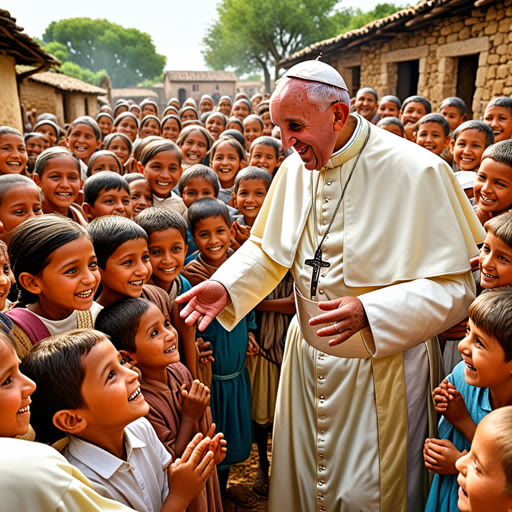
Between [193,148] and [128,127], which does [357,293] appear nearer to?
[193,148]

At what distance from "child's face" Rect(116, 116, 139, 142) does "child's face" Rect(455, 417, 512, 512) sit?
8.09 metres

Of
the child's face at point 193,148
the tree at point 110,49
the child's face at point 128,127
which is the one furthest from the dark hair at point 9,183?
the tree at point 110,49

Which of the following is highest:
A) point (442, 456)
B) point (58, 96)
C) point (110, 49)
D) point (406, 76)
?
point (110, 49)

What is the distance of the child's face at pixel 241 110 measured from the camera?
444 inches

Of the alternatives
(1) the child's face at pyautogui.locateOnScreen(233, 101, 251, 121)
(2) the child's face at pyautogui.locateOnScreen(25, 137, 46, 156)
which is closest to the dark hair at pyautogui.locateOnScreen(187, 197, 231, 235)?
(2) the child's face at pyautogui.locateOnScreen(25, 137, 46, 156)

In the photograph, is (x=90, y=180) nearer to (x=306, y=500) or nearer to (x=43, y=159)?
Answer: (x=43, y=159)

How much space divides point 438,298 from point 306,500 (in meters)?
1.23

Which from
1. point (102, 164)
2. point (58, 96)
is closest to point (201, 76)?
point (58, 96)

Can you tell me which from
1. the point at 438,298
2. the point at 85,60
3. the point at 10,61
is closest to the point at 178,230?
the point at 438,298

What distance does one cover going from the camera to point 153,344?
2.16m

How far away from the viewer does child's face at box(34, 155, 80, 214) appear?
11.9 feet

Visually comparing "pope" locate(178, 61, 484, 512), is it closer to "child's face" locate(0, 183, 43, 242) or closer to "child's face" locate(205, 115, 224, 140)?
"child's face" locate(0, 183, 43, 242)

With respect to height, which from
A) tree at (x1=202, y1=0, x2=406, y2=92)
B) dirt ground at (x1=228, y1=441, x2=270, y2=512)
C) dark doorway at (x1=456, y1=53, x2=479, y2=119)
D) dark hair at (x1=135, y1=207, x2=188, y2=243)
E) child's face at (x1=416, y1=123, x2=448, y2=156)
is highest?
tree at (x1=202, y1=0, x2=406, y2=92)

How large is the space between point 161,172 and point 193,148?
1.80 meters
